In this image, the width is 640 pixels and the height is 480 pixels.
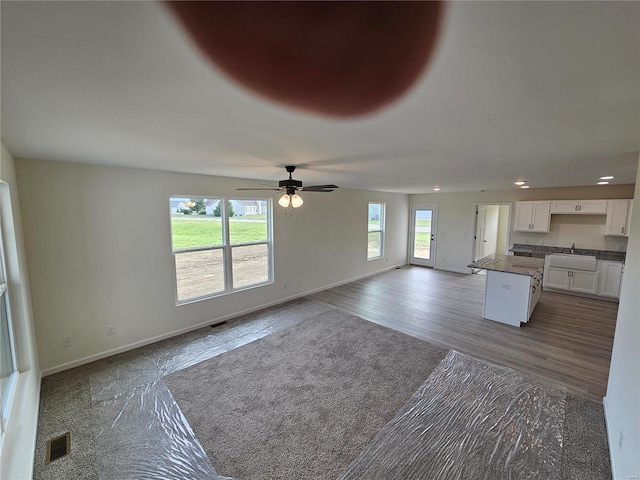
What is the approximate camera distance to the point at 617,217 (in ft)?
17.0

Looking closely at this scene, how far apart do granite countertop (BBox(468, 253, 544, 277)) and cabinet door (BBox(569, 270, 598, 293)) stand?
1.45 m

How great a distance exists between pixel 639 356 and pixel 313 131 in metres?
2.52

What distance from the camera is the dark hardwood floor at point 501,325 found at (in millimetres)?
3117

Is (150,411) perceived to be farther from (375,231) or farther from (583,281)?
(583,281)

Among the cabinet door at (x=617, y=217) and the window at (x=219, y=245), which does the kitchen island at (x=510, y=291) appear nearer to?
the cabinet door at (x=617, y=217)

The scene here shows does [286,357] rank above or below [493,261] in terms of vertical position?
below

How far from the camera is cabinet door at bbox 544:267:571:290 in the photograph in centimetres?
571

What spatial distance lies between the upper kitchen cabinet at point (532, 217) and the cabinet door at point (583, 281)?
107 cm

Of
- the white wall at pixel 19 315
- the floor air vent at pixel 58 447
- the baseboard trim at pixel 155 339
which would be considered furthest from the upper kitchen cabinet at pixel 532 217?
the white wall at pixel 19 315

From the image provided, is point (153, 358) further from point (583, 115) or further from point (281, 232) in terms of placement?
point (583, 115)

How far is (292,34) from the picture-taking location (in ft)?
2.90

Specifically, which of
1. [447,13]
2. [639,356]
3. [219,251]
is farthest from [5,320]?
[639,356]

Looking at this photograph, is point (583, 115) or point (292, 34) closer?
point (292, 34)

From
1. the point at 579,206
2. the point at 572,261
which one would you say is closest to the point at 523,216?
the point at 579,206
